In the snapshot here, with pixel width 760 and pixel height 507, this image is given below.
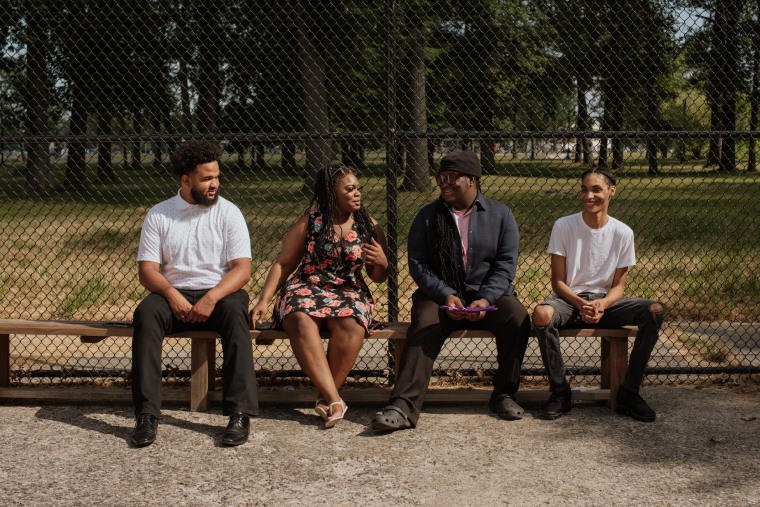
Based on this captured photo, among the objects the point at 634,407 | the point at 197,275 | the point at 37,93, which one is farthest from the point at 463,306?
the point at 37,93

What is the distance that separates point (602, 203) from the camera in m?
5.00

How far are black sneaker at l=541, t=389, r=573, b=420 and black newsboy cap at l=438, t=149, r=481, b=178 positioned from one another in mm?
1359

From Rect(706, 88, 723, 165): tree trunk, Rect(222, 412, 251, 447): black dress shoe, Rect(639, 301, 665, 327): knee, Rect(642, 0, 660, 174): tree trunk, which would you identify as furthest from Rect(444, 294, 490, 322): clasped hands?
→ Rect(706, 88, 723, 165): tree trunk

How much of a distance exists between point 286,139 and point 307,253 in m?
0.79

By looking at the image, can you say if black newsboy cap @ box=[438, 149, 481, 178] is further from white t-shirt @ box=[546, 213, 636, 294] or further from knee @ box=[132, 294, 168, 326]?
knee @ box=[132, 294, 168, 326]

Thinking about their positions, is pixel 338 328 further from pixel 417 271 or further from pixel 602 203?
pixel 602 203

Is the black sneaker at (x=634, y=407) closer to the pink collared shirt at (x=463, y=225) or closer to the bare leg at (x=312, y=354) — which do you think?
the pink collared shirt at (x=463, y=225)

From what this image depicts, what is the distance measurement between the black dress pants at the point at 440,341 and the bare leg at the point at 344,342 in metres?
0.28

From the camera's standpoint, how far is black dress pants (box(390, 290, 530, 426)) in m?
4.69

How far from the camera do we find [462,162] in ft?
16.3

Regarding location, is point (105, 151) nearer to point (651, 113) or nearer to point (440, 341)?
point (651, 113)

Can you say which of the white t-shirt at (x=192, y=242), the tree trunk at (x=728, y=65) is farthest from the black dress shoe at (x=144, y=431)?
the tree trunk at (x=728, y=65)

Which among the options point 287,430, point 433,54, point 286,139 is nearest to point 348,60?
point 433,54

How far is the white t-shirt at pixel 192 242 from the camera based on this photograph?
4.86 m
